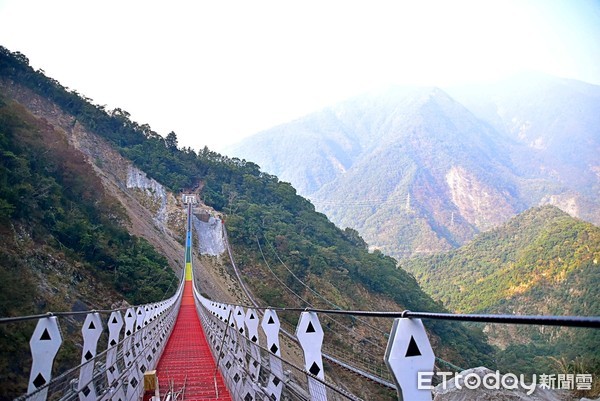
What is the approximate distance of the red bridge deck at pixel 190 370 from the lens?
5820 mm

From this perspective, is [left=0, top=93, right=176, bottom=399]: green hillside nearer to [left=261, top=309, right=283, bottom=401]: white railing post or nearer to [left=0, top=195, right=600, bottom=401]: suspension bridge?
[left=0, top=195, right=600, bottom=401]: suspension bridge

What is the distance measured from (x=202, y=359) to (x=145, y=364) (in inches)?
92.8

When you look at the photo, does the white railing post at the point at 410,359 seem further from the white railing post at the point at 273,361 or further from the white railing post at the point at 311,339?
the white railing post at the point at 273,361

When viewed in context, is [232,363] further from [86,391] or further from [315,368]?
[315,368]

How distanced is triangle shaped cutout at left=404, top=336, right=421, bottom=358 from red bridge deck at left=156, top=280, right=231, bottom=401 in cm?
389

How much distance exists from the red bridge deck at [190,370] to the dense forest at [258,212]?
20833 millimetres

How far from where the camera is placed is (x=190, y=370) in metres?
7.59

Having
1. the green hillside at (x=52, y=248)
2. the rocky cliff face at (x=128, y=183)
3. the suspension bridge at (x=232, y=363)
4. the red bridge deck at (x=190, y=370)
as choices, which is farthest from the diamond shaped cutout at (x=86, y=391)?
the rocky cliff face at (x=128, y=183)

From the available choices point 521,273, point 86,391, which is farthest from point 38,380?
point 521,273

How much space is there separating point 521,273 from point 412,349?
208 ft

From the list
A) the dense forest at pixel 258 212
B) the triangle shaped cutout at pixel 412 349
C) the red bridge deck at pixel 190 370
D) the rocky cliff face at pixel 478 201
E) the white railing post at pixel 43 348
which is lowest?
the red bridge deck at pixel 190 370

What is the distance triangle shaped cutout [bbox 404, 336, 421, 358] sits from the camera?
1916 millimetres

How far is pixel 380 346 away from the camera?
30.7m

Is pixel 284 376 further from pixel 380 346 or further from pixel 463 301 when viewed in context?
pixel 463 301
